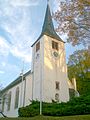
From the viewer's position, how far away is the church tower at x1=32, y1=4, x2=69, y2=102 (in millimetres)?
30922

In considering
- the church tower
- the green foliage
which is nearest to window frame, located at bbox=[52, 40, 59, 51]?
the church tower

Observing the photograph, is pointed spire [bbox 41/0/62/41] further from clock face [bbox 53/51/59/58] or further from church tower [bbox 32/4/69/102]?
clock face [bbox 53/51/59/58]

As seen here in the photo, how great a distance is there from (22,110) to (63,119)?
787 cm

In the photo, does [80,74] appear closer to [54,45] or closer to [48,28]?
[54,45]

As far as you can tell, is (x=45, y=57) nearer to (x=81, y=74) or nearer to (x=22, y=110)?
(x=22, y=110)

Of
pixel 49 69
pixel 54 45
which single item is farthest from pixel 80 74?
pixel 49 69

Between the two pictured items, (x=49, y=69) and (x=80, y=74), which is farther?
(x=80, y=74)

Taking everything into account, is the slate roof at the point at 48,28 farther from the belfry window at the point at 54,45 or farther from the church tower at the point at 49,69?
the belfry window at the point at 54,45

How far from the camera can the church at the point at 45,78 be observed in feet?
103

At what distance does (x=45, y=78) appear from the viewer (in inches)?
1233

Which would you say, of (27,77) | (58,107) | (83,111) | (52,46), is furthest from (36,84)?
(83,111)

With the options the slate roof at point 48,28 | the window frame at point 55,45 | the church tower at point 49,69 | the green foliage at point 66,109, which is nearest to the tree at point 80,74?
the slate roof at point 48,28

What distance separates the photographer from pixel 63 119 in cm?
1798

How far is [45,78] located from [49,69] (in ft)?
6.09
